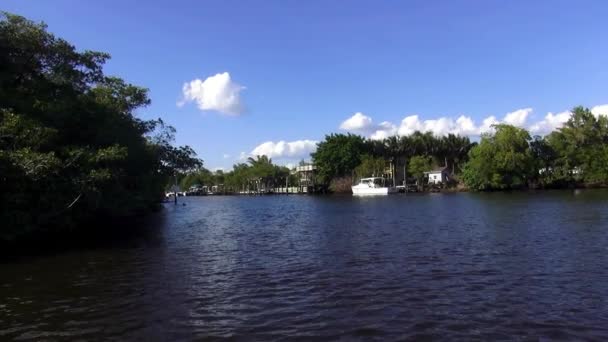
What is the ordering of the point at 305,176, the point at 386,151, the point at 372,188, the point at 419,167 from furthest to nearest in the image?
the point at 305,176 → the point at 386,151 → the point at 419,167 → the point at 372,188

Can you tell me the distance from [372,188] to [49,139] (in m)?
104

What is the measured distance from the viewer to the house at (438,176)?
126 m

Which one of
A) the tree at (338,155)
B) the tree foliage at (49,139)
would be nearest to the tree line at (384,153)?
the tree at (338,155)

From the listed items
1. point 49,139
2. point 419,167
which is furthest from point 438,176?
point 49,139

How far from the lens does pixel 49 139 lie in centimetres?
2250

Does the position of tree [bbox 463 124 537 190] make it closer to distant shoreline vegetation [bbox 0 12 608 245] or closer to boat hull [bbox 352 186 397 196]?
boat hull [bbox 352 186 397 196]

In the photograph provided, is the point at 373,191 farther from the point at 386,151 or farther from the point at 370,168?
the point at 386,151

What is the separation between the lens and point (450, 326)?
35.4ft

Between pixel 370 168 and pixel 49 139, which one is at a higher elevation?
pixel 370 168

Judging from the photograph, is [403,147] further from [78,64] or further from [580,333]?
[580,333]

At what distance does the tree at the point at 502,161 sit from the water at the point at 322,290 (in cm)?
8587

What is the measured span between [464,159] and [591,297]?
132 meters

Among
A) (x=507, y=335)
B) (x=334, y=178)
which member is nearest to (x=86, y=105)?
(x=507, y=335)

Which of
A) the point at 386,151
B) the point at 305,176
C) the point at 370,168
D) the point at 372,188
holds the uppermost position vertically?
the point at 386,151
